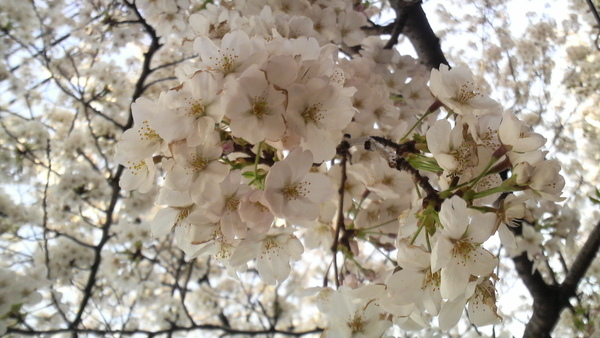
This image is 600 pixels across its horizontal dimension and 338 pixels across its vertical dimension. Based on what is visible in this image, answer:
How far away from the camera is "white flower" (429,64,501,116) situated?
0.96 metres

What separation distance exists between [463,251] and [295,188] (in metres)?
0.34

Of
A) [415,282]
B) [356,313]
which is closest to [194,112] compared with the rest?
[415,282]

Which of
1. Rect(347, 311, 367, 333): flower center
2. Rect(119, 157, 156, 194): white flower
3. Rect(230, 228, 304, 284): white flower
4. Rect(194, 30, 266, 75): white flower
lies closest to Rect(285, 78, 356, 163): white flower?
Rect(194, 30, 266, 75): white flower

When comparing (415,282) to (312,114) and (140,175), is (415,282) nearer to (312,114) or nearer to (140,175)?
(312,114)

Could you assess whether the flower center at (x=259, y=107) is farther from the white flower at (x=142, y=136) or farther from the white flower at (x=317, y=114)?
the white flower at (x=142, y=136)

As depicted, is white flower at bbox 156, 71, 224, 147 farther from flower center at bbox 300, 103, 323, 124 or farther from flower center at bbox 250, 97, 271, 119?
flower center at bbox 300, 103, 323, 124

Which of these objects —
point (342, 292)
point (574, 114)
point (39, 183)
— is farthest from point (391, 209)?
point (574, 114)

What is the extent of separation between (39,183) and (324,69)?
148 inches

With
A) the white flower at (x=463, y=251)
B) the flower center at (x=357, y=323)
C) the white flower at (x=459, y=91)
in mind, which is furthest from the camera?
the flower center at (x=357, y=323)

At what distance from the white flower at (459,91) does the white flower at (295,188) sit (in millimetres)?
329

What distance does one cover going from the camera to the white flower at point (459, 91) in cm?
96

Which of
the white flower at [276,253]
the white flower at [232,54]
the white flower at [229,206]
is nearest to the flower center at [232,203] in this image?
the white flower at [229,206]

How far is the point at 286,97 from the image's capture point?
0.80m

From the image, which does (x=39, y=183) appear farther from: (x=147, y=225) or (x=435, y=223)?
(x=435, y=223)
